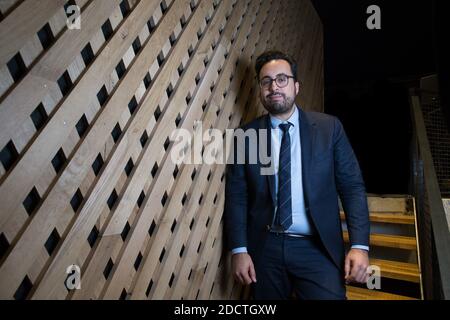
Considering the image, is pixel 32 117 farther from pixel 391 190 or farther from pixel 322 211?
pixel 391 190

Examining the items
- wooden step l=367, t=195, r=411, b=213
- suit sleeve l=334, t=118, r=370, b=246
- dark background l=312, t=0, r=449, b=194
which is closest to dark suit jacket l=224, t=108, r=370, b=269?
suit sleeve l=334, t=118, r=370, b=246

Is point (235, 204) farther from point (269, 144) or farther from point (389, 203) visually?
point (389, 203)

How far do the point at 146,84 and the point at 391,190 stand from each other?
3.91 meters

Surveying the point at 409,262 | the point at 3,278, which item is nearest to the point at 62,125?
the point at 3,278

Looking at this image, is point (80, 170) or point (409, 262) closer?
point (80, 170)

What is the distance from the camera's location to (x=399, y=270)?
1894mm

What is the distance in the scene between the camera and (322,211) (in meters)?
1.32

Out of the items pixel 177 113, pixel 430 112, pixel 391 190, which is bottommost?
pixel 177 113

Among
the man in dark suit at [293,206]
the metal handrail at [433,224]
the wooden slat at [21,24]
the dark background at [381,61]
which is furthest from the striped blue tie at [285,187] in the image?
the dark background at [381,61]

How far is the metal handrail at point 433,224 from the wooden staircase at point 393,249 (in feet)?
0.31

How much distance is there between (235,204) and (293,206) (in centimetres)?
27

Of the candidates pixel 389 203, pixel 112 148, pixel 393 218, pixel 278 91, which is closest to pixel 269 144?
pixel 278 91

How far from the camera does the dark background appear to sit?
3.94m

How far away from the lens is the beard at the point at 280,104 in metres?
1.42
